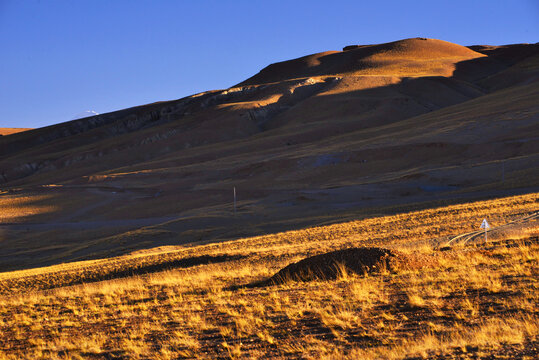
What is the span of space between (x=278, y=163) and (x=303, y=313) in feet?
168

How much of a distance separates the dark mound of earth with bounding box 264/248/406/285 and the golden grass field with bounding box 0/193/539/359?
1.24 ft

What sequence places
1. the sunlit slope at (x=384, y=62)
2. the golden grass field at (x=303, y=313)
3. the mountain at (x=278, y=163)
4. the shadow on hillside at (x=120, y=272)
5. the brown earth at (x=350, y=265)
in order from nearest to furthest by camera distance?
the golden grass field at (x=303, y=313)
the brown earth at (x=350, y=265)
the shadow on hillside at (x=120, y=272)
the mountain at (x=278, y=163)
the sunlit slope at (x=384, y=62)

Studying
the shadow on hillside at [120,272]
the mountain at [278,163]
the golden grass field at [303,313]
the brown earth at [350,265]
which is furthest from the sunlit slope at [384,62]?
the brown earth at [350,265]

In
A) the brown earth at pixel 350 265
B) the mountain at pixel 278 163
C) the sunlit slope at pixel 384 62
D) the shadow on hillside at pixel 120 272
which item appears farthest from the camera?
the sunlit slope at pixel 384 62

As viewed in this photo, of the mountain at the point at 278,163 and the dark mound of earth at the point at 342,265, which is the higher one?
the mountain at the point at 278,163

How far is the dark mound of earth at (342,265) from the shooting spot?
13367 mm

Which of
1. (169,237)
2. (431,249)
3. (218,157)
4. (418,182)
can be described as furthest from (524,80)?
(431,249)

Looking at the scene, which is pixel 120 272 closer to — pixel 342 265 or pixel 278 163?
pixel 342 265

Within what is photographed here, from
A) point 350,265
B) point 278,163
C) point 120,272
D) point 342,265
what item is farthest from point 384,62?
point 342,265

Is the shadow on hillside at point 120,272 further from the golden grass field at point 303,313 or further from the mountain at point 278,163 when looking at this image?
the mountain at point 278,163

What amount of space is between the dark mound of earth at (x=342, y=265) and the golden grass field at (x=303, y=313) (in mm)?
378

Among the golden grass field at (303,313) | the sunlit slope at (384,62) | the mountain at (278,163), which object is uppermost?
the sunlit slope at (384,62)

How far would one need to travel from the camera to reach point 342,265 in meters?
13.5

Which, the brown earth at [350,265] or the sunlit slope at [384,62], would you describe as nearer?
the brown earth at [350,265]
